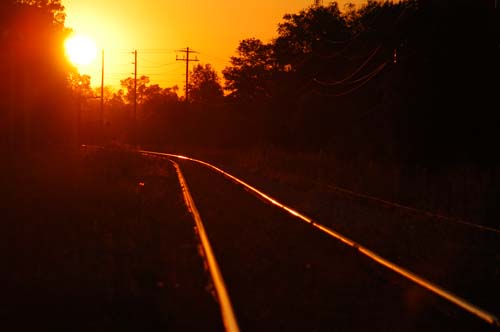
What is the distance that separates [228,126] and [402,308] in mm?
82357

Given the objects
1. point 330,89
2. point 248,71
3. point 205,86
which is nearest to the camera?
point 330,89

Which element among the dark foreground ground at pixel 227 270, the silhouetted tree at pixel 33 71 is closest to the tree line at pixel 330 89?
the silhouetted tree at pixel 33 71

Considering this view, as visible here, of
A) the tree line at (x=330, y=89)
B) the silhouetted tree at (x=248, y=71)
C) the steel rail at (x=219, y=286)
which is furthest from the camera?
the silhouetted tree at (x=248, y=71)

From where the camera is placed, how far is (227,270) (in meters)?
9.15

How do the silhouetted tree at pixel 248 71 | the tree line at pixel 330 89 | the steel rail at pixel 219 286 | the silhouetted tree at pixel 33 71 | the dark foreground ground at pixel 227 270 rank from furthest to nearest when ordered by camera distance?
the silhouetted tree at pixel 248 71 → the silhouetted tree at pixel 33 71 → the tree line at pixel 330 89 → the dark foreground ground at pixel 227 270 → the steel rail at pixel 219 286

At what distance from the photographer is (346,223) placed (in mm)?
14867

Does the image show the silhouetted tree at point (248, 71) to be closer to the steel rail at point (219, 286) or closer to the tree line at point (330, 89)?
the tree line at point (330, 89)

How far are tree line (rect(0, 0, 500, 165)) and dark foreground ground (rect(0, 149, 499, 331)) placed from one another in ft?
55.7

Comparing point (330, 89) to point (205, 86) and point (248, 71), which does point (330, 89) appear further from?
point (205, 86)

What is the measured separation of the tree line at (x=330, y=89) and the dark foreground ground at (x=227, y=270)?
17.0m

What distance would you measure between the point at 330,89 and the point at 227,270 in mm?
56706

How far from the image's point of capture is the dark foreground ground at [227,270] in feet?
22.3

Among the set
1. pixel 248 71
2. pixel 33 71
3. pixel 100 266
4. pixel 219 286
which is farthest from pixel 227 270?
pixel 248 71

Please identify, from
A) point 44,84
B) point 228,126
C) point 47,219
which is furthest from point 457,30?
point 228,126
